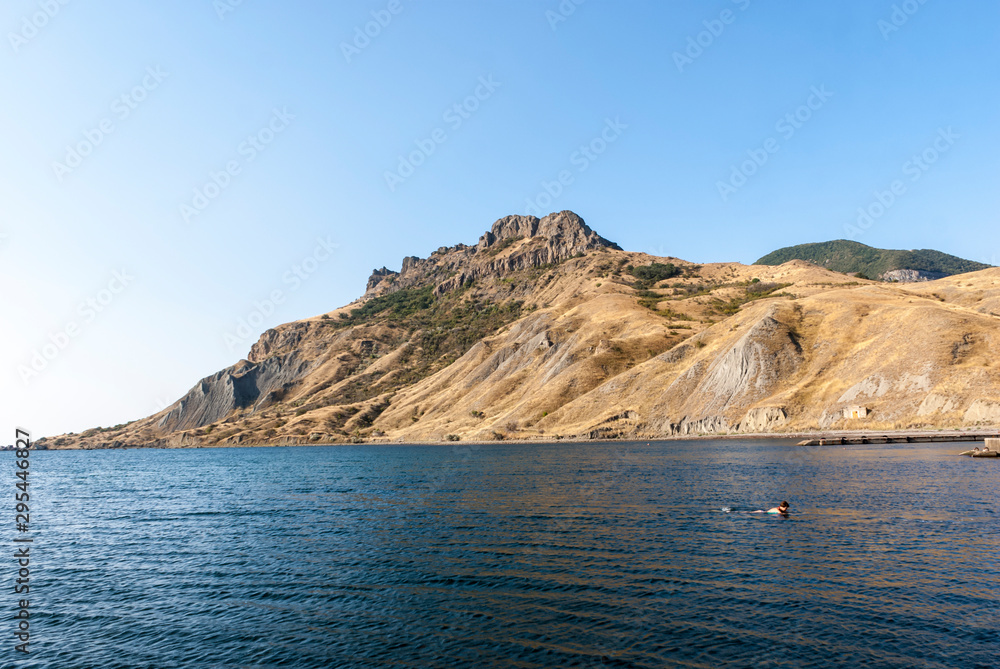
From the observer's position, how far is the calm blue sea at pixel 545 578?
731 inches

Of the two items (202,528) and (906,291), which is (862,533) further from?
(906,291)

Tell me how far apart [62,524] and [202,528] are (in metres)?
14.4

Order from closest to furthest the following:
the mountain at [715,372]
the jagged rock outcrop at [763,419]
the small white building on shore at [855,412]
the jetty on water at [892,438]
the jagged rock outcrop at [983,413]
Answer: the jetty on water at [892,438] → the jagged rock outcrop at [983,413] → the mountain at [715,372] → the small white building on shore at [855,412] → the jagged rock outcrop at [763,419]

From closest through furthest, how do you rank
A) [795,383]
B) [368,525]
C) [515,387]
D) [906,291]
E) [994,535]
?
Answer: [994,535] < [368,525] < [795,383] < [906,291] < [515,387]

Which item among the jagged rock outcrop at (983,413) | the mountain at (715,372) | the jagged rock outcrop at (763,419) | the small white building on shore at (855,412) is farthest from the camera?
the jagged rock outcrop at (763,419)

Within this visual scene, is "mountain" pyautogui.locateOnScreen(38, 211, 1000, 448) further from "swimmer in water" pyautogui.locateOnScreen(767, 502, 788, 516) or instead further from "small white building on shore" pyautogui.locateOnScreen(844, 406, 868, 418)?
"swimmer in water" pyautogui.locateOnScreen(767, 502, 788, 516)

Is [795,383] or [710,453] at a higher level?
[795,383]

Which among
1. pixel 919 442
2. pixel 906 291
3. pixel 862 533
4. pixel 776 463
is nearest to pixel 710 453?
pixel 776 463

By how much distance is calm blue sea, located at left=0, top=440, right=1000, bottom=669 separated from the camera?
1858 cm

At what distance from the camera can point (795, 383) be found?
11156cm

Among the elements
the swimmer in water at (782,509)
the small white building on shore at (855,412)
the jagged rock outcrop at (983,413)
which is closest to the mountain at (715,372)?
the jagged rock outcrop at (983,413)

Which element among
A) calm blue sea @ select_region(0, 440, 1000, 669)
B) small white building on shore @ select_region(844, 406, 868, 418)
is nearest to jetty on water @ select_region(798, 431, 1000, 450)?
small white building on shore @ select_region(844, 406, 868, 418)

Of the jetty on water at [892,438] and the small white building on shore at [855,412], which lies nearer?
the jetty on water at [892,438]

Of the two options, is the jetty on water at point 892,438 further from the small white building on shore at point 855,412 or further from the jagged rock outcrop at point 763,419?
the jagged rock outcrop at point 763,419
